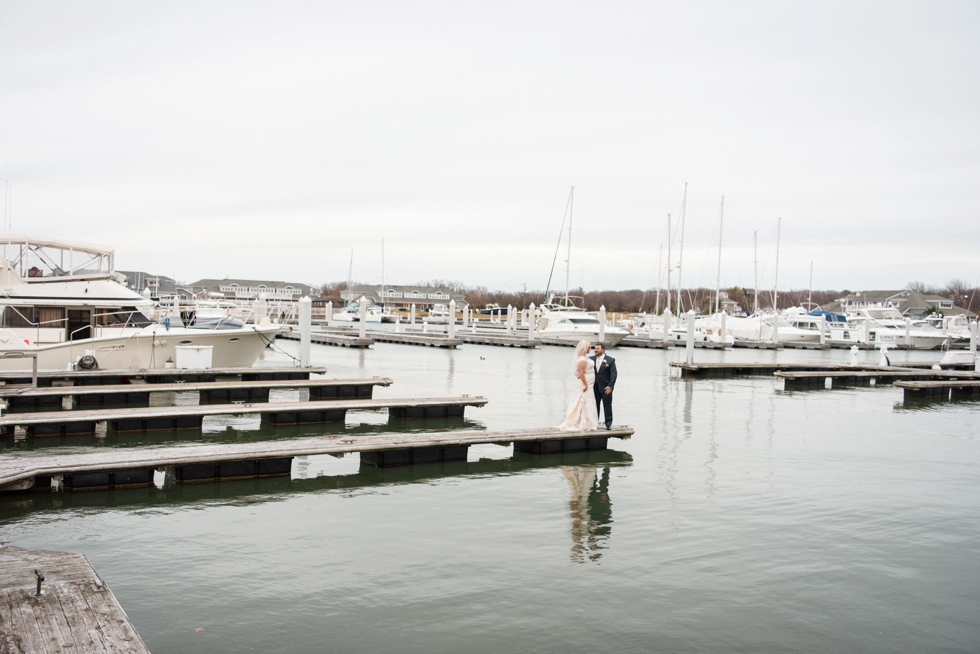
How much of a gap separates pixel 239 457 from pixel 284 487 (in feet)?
2.53

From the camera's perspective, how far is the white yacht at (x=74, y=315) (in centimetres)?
2216

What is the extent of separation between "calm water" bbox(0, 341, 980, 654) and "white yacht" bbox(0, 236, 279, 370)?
29.0 feet

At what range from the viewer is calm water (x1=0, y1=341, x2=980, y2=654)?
22.5 ft

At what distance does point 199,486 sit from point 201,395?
967 cm

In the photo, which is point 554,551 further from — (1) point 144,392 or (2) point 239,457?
(1) point 144,392

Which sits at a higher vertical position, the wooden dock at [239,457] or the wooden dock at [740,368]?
the wooden dock at [740,368]

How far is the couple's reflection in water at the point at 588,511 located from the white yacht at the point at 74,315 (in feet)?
49.4

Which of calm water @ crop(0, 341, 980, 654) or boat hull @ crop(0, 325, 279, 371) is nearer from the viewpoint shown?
calm water @ crop(0, 341, 980, 654)

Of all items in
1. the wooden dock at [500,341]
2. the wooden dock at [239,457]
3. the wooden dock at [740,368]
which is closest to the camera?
the wooden dock at [239,457]

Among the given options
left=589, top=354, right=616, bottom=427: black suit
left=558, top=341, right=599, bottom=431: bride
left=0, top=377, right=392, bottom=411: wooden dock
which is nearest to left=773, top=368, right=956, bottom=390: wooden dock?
left=0, top=377, right=392, bottom=411: wooden dock

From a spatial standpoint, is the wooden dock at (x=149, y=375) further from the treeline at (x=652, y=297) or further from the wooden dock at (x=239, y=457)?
the treeline at (x=652, y=297)

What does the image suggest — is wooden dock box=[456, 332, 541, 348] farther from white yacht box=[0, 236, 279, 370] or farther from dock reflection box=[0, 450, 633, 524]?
dock reflection box=[0, 450, 633, 524]

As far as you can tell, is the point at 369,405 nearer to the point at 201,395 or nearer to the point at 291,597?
the point at 201,395

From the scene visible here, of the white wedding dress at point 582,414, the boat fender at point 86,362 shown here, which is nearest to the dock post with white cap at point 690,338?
the white wedding dress at point 582,414
